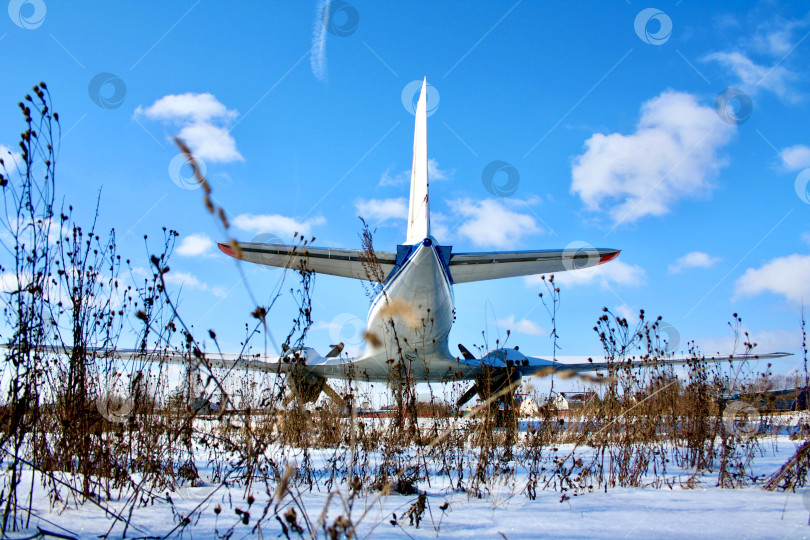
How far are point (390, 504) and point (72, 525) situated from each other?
157 cm

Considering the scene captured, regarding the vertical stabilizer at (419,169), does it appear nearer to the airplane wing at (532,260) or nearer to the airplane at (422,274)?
the airplane at (422,274)

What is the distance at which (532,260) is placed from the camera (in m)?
11.4

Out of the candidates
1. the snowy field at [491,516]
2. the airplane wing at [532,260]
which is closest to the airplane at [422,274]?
the airplane wing at [532,260]

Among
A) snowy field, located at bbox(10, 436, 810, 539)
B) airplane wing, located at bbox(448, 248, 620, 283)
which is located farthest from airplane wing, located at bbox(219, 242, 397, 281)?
snowy field, located at bbox(10, 436, 810, 539)

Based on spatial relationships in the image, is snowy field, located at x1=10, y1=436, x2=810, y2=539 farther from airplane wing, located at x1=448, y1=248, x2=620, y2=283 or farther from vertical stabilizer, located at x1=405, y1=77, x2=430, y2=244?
vertical stabilizer, located at x1=405, y1=77, x2=430, y2=244

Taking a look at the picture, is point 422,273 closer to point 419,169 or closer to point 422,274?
point 422,274

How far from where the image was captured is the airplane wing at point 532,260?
450 inches

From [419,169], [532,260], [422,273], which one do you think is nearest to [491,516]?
[422,273]

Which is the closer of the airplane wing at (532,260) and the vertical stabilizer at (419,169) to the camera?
the airplane wing at (532,260)

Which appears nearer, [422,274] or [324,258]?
[422,274]

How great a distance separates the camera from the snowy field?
2020 millimetres

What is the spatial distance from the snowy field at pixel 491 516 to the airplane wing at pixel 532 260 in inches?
329

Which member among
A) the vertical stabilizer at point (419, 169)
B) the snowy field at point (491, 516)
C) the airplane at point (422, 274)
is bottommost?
the snowy field at point (491, 516)

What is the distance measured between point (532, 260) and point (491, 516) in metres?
9.49
